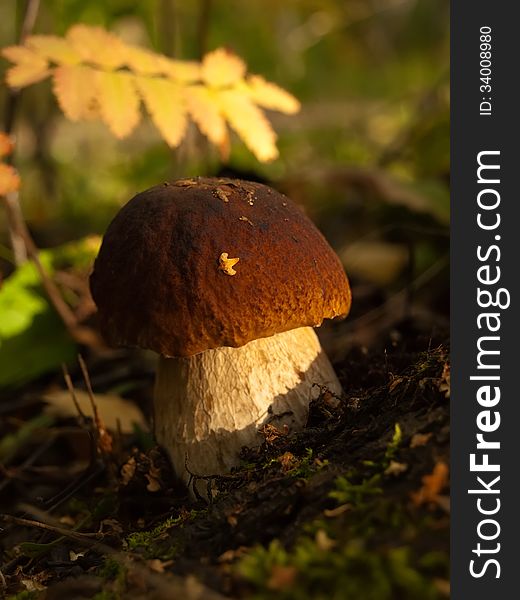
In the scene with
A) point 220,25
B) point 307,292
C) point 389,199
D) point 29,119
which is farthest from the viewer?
point 29,119

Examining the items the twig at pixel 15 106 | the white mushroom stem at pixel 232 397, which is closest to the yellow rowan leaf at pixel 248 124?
the white mushroom stem at pixel 232 397

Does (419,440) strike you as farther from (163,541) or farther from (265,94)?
(265,94)

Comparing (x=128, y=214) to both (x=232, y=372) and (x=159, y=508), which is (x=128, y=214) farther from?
(x=159, y=508)

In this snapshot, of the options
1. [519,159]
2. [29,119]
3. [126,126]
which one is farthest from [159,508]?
[29,119]

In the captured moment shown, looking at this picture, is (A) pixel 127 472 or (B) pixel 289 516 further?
(A) pixel 127 472

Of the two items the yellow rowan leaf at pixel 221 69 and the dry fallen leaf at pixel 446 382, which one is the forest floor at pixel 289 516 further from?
the yellow rowan leaf at pixel 221 69

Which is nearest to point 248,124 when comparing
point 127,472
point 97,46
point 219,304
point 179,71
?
point 179,71
